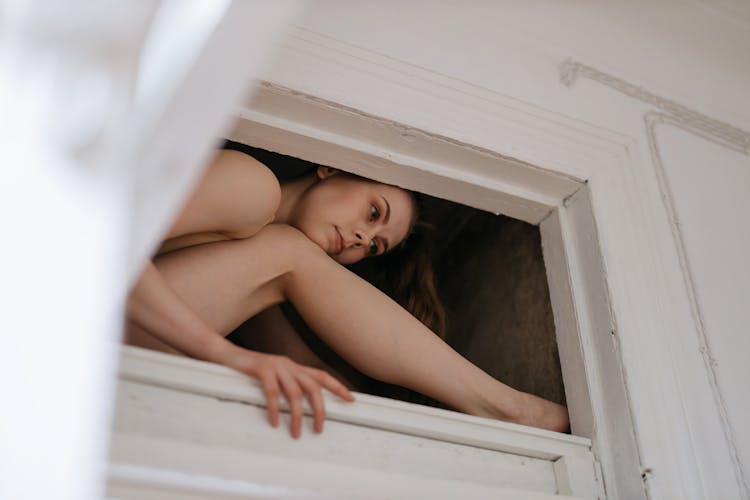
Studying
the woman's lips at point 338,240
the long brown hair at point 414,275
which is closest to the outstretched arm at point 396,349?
the woman's lips at point 338,240

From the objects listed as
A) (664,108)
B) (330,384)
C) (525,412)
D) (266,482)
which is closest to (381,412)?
(330,384)

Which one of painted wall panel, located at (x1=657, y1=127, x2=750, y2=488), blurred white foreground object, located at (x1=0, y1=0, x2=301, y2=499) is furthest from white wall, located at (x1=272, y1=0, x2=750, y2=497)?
blurred white foreground object, located at (x1=0, y1=0, x2=301, y2=499)

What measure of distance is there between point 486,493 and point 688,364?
57 centimetres

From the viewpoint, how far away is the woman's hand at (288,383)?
1.27 m

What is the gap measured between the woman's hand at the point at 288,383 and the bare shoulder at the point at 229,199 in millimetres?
296

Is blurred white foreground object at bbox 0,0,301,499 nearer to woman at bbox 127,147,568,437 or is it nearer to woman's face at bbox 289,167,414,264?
woman at bbox 127,147,568,437

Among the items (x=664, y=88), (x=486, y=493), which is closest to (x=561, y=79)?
(x=664, y=88)

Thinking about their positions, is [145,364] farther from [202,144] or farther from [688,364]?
[688,364]

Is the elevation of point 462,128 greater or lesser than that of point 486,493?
greater

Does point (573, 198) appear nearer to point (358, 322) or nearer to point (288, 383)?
point (358, 322)

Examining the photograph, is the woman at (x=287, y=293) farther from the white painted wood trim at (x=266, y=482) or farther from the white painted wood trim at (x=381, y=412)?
the white painted wood trim at (x=266, y=482)

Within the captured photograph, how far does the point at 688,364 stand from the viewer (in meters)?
1.64

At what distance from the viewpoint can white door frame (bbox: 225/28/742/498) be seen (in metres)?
1.52

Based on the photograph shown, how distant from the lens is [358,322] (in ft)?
5.48
